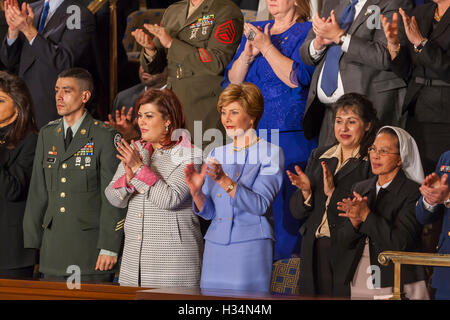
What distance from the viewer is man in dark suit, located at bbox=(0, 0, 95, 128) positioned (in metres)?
4.32

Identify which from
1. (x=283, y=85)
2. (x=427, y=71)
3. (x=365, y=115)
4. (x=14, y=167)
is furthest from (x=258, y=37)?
(x=14, y=167)

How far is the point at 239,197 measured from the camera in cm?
323

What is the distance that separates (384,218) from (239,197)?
0.59 m

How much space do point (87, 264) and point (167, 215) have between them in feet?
1.82

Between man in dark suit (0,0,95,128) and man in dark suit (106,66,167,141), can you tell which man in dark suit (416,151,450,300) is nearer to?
man in dark suit (106,66,167,141)

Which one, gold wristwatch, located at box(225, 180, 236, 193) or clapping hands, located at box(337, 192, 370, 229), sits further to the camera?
gold wristwatch, located at box(225, 180, 236, 193)

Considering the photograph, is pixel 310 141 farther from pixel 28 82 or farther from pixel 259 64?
pixel 28 82

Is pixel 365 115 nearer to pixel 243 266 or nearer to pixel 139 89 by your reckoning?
pixel 243 266

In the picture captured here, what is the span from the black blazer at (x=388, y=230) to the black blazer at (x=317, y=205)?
7cm

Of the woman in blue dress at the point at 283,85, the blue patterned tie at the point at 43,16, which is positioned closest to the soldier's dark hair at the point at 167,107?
the woman in blue dress at the point at 283,85

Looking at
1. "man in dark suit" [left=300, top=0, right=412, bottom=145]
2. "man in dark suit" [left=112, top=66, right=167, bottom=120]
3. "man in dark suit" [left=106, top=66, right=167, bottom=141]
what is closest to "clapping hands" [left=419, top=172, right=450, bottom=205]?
"man in dark suit" [left=300, top=0, right=412, bottom=145]

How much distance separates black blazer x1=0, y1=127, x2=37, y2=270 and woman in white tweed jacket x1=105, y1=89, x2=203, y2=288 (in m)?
0.67

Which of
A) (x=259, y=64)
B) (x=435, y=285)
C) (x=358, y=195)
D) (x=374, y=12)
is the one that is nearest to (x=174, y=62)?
(x=259, y=64)

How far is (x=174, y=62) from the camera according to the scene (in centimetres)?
408
